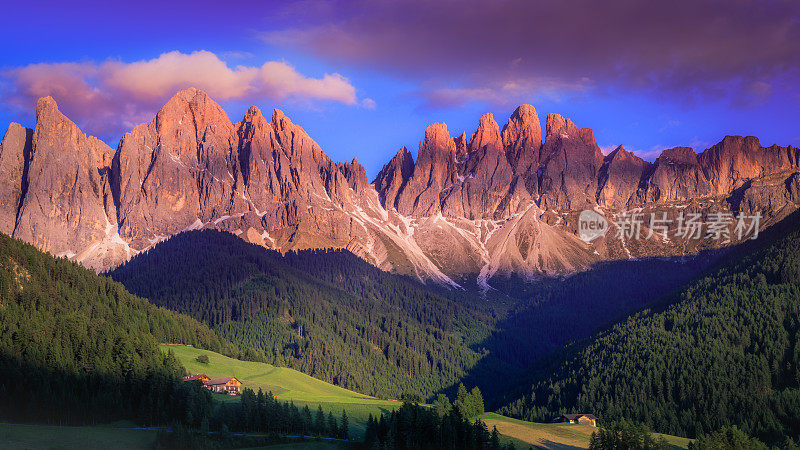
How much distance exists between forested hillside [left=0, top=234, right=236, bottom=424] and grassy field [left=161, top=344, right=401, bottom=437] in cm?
1579

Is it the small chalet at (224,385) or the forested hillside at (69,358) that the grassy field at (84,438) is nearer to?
the forested hillside at (69,358)

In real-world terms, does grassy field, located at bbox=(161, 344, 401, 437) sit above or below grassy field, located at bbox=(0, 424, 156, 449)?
above

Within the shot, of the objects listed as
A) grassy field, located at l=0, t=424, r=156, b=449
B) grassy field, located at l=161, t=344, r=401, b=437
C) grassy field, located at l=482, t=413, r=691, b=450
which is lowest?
grassy field, located at l=482, t=413, r=691, b=450

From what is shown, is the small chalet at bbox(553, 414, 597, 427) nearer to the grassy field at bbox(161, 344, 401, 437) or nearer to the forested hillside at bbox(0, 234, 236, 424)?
the grassy field at bbox(161, 344, 401, 437)

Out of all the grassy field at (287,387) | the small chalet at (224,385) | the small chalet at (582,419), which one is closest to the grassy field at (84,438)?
the grassy field at (287,387)

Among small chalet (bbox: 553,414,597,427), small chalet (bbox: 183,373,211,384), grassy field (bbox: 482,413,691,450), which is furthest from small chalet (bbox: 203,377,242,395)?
small chalet (bbox: 553,414,597,427)

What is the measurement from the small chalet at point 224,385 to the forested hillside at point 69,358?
8.56 m

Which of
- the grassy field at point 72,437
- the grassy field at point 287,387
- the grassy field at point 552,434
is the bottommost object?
the grassy field at point 552,434

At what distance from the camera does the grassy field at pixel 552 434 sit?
136125 mm

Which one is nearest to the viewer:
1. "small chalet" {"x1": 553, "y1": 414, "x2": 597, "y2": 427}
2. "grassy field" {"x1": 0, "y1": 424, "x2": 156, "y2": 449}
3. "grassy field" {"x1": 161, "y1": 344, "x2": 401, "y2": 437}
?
"grassy field" {"x1": 0, "y1": 424, "x2": 156, "y2": 449}

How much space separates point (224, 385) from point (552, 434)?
65.7 metres

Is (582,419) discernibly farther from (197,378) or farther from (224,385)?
(197,378)

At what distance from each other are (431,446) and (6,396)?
6712cm

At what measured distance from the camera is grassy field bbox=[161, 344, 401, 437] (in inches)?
5733
